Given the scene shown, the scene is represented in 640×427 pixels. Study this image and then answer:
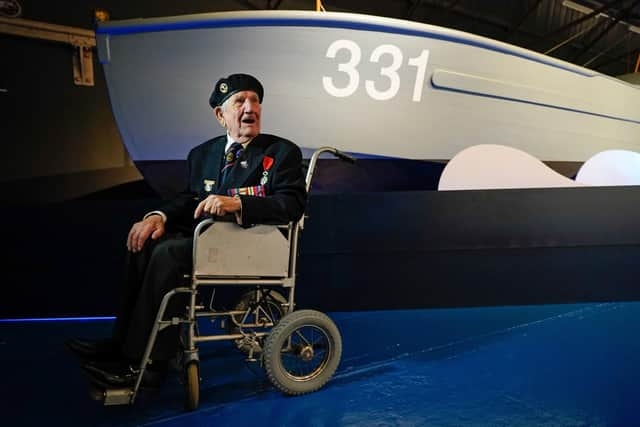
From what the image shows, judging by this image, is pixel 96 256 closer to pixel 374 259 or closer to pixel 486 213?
pixel 374 259

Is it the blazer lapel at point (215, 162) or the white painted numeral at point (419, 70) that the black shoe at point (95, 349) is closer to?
the blazer lapel at point (215, 162)

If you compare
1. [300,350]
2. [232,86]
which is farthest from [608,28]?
[300,350]

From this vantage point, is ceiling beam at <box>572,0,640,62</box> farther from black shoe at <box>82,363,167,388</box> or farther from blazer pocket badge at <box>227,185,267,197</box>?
black shoe at <box>82,363,167,388</box>

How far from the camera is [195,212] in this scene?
103 centimetres

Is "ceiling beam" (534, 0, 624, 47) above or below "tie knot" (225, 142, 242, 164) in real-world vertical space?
above

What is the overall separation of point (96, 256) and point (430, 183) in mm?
2361

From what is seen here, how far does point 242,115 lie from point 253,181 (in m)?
0.22

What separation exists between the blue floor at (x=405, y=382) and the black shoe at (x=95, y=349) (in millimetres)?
151

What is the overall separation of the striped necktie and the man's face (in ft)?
0.07

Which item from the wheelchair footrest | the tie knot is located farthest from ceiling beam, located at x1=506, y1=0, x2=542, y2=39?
the wheelchair footrest

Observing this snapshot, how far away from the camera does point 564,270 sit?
2.17 metres

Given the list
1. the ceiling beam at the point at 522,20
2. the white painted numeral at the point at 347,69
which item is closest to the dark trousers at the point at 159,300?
the white painted numeral at the point at 347,69

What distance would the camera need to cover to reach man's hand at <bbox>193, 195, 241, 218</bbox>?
3.23 feet

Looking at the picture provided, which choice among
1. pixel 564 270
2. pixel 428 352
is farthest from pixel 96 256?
pixel 564 270
